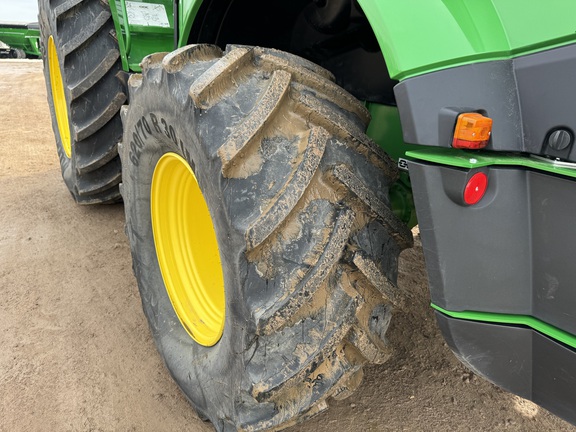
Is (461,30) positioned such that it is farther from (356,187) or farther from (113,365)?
(113,365)

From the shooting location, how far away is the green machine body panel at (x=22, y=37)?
14.9 m

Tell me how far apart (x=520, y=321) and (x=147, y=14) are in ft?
7.99

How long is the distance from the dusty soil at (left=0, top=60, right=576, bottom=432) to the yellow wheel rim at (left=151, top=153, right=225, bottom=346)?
33cm

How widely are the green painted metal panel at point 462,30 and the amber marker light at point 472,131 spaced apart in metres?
0.11

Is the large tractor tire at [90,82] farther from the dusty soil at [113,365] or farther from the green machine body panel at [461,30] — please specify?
the green machine body panel at [461,30]

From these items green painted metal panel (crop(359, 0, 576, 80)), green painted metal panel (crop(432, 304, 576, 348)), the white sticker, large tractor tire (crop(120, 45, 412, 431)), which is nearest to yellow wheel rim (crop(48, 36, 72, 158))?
the white sticker

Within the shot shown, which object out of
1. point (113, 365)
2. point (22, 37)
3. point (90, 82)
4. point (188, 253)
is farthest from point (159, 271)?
point (22, 37)

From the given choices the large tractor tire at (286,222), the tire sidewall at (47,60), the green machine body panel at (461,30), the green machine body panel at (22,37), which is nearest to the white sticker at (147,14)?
the tire sidewall at (47,60)

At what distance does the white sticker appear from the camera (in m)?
2.63

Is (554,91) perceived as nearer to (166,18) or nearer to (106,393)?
(106,393)

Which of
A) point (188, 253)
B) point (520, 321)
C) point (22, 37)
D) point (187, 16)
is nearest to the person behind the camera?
point (520, 321)

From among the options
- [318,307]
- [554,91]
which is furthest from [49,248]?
[554,91]

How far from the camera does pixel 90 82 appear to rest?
2742 millimetres

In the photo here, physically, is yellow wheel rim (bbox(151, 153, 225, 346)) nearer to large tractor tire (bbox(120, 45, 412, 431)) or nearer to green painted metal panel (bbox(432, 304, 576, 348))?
large tractor tire (bbox(120, 45, 412, 431))
